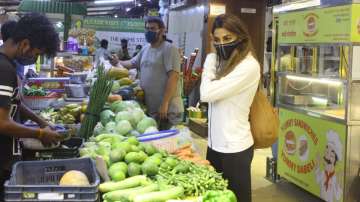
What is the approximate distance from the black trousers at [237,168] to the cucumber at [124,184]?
0.84m

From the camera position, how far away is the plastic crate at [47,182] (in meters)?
1.98

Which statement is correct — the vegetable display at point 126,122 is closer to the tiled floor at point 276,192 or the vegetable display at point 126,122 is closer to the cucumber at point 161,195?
the cucumber at point 161,195

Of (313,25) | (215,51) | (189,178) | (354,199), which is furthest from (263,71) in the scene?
(189,178)

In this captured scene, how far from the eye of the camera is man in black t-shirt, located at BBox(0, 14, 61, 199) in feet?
8.66

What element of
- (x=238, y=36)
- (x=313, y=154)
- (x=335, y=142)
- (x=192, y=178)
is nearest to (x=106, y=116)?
(x=238, y=36)

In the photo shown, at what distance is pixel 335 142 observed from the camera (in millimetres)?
4984

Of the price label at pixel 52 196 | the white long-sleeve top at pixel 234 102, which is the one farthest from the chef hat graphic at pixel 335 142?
the price label at pixel 52 196

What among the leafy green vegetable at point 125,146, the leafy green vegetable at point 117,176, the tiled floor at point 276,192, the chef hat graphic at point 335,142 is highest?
the leafy green vegetable at point 125,146

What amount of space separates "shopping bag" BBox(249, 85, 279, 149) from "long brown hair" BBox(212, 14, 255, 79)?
0.28m

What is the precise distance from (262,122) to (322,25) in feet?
7.92

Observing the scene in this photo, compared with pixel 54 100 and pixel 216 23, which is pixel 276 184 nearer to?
pixel 54 100

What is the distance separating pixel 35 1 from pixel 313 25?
9.33 meters

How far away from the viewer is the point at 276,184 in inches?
247

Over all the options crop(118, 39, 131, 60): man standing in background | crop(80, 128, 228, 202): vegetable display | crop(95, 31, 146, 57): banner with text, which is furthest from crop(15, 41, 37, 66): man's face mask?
crop(95, 31, 146, 57): banner with text
